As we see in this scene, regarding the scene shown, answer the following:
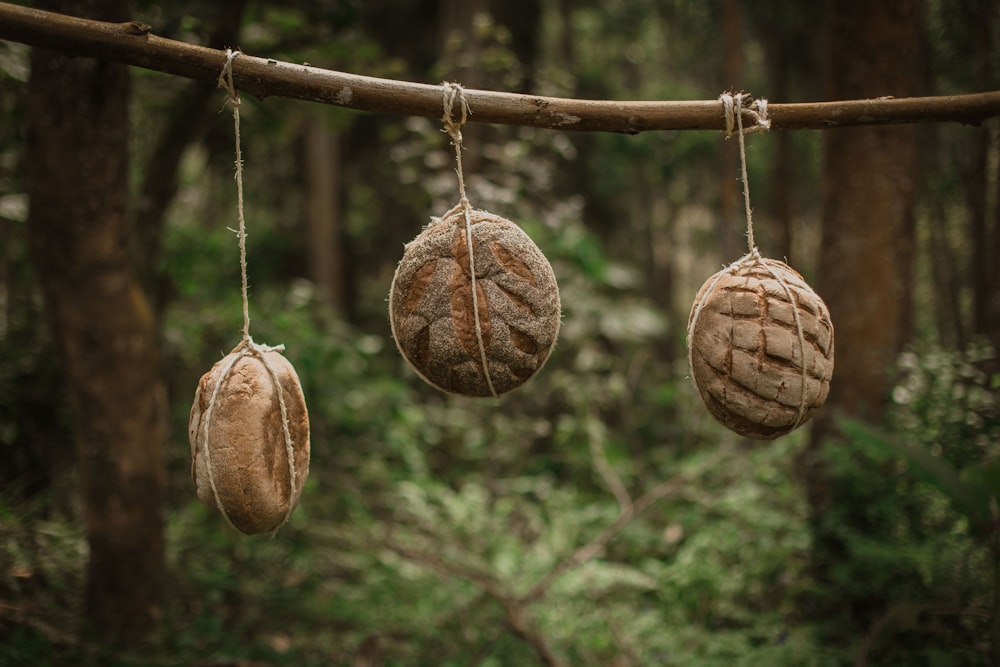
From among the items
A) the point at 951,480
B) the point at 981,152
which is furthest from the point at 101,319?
the point at 981,152

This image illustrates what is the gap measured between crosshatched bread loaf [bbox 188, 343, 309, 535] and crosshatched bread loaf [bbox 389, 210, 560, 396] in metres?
0.33

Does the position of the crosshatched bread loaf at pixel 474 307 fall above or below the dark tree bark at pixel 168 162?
below

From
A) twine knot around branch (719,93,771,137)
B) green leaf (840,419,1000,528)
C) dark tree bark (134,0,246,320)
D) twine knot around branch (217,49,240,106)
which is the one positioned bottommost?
green leaf (840,419,1000,528)

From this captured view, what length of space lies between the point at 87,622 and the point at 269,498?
181cm

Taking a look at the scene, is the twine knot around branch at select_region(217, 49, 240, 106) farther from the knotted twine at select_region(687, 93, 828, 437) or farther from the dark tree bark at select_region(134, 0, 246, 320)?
the dark tree bark at select_region(134, 0, 246, 320)

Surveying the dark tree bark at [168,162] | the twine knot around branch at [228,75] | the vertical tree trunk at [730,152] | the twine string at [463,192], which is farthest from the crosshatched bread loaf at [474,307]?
the vertical tree trunk at [730,152]

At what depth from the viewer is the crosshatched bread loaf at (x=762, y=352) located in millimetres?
1569

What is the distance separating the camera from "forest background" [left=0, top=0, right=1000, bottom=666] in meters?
2.61

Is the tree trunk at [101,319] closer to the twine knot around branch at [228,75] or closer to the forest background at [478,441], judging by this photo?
the forest background at [478,441]

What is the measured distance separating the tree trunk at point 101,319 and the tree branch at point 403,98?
0.97 meters

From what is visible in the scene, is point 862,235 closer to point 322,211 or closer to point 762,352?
point 762,352

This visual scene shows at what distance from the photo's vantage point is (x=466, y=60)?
4750 mm

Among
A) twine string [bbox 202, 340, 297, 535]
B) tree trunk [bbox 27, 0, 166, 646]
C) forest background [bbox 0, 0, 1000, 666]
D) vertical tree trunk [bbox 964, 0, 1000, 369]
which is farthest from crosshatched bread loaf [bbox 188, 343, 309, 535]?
vertical tree trunk [bbox 964, 0, 1000, 369]

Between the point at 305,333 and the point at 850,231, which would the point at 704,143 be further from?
the point at 305,333
